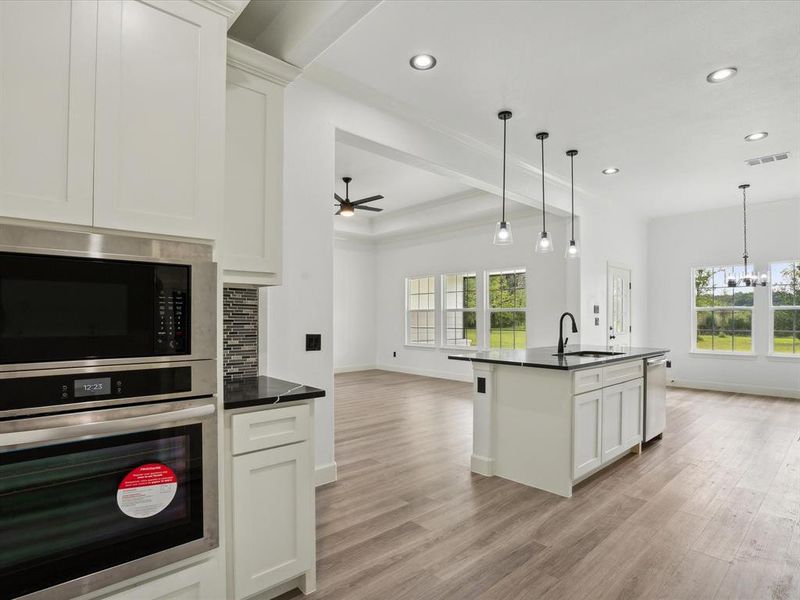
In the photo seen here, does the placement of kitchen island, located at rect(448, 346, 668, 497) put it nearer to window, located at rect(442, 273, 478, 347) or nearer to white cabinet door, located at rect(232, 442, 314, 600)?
white cabinet door, located at rect(232, 442, 314, 600)

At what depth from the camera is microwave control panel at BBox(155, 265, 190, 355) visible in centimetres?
151

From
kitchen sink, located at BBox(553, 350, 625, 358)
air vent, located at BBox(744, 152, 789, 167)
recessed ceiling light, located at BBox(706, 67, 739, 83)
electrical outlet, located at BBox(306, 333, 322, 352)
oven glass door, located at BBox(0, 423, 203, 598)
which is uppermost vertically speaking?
recessed ceiling light, located at BBox(706, 67, 739, 83)

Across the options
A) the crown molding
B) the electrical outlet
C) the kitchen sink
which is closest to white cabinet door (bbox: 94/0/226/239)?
the crown molding

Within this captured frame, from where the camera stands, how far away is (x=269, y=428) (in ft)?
6.04

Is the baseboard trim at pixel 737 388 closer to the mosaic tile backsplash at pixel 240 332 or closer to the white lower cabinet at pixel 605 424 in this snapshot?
the white lower cabinet at pixel 605 424

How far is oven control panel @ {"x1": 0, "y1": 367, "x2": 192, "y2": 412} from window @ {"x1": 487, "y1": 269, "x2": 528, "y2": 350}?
21.8 feet

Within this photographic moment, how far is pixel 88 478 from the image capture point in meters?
1.37

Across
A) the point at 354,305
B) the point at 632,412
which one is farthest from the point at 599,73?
the point at 354,305

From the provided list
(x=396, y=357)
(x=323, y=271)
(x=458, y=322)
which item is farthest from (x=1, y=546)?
(x=396, y=357)

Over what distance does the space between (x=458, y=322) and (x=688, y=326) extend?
4.06m

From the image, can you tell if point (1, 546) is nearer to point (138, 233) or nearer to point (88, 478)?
point (88, 478)

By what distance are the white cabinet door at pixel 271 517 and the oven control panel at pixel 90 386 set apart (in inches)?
16.9

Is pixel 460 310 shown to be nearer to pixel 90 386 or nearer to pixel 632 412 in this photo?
pixel 632 412

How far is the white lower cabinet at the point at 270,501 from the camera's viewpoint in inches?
68.2
